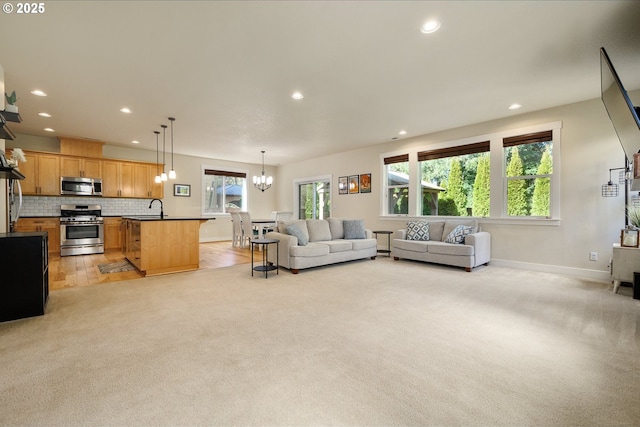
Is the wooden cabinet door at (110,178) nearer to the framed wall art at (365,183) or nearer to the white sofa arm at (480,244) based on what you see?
the framed wall art at (365,183)

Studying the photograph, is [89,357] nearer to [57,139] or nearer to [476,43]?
[476,43]

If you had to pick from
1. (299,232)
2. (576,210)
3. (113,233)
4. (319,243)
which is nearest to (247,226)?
(299,232)

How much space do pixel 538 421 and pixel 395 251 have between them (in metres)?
4.40

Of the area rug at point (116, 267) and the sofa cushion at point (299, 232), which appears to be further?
the sofa cushion at point (299, 232)

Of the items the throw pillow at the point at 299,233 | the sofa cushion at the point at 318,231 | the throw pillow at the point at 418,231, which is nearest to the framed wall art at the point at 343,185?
the sofa cushion at the point at 318,231

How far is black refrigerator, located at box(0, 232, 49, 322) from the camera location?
2.57 metres

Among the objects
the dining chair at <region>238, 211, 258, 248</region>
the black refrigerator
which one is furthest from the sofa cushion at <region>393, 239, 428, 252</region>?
the black refrigerator

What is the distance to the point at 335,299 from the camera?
325 centimetres

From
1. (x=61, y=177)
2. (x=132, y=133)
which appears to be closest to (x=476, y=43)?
(x=132, y=133)

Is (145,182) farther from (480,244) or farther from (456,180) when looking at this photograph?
(480,244)

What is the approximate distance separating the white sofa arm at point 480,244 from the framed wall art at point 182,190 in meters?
7.43

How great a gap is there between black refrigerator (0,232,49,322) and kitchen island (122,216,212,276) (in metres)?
1.59

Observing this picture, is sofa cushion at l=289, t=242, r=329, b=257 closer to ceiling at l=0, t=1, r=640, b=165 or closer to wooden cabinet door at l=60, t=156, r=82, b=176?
ceiling at l=0, t=1, r=640, b=165

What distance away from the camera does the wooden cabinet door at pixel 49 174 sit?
6113 mm
